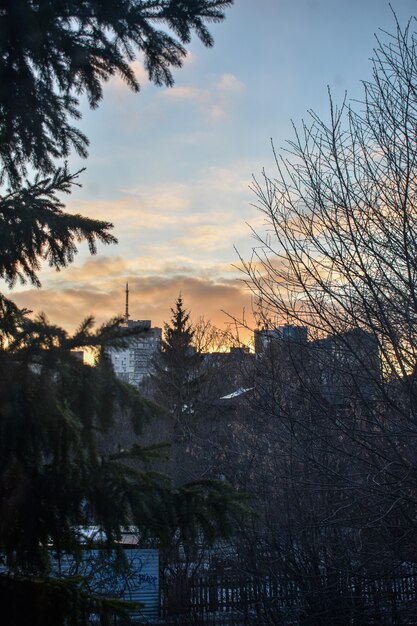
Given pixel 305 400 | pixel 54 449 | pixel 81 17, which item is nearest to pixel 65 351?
pixel 54 449

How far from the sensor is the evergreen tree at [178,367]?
29.0 metres

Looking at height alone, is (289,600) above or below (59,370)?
below

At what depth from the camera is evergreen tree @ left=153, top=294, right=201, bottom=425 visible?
29.0 metres

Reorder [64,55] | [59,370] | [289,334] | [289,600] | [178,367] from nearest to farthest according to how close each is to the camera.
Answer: [59,370]
[64,55]
[289,334]
[289,600]
[178,367]

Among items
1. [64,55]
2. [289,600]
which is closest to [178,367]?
[289,600]

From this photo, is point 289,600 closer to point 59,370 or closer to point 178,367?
point 59,370

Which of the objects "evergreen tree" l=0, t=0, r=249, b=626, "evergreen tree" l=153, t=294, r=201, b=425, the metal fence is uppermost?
"evergreen tree" l=153, t=294, r=201, b=425

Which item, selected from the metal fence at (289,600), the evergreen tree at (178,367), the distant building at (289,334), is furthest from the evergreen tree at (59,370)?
the evergreen tree at (178,367)

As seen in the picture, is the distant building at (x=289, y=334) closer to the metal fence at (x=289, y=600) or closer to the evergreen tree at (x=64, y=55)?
the metal fence at (x=289, y=600)

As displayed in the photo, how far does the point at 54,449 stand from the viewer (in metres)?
3.13

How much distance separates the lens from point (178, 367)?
31.0 meters

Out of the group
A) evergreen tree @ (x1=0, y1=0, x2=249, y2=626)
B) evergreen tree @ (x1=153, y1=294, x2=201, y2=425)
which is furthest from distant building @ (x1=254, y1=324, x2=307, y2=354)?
evergreen tree @ (x1=153, y1=294, x2=201, y2=425)

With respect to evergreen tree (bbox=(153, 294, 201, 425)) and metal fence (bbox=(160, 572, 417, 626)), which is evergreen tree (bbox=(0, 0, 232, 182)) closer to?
metal fence (bbox=(160, 572, 417, 626))

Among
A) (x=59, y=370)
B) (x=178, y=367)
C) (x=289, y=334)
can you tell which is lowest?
(x=59, y=370)
